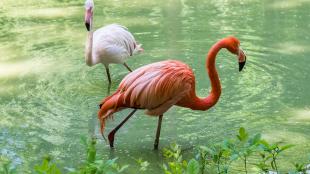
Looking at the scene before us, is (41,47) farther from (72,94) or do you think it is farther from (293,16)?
(293,16)

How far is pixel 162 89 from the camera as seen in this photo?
4281mm

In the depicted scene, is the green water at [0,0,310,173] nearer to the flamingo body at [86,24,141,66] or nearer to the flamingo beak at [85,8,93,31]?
the flamingo body at [86,24,141,66]

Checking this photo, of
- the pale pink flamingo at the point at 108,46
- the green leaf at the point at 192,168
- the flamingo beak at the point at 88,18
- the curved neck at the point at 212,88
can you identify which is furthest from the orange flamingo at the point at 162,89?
the green leaf at the point at 192,168

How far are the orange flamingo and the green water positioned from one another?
35 centimetres

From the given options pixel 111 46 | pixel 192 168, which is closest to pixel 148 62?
pixel 111 46

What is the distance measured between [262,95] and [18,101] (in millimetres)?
2288

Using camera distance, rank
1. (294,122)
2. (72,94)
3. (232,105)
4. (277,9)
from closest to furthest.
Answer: (294,122)
(232,105)
(72,94)
(277,9)

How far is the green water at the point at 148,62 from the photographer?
4691 millimetres

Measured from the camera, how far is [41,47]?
735 centimetres

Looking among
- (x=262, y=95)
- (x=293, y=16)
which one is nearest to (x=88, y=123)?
(x=262, y=95)

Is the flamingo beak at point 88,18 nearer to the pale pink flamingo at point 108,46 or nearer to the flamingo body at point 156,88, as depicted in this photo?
the pale pink flamingo at point 108,46

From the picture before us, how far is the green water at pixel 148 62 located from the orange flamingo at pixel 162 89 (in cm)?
35

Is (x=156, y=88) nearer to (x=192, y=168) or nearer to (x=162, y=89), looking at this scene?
(x=162, y=89)

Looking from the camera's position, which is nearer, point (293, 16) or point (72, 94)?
point (72, 94)
